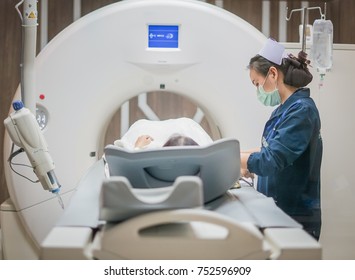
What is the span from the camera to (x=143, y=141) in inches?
73.5

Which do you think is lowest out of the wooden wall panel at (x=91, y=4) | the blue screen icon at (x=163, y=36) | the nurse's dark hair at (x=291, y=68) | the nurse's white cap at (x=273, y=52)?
the nurse's dark hair at (x=291, y=68)

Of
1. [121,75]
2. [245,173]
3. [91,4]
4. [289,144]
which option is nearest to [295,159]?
[289,144]

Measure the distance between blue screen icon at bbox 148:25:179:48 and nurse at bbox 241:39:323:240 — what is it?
1.42 ft

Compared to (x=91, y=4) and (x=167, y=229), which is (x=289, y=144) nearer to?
(x=167, y=229)

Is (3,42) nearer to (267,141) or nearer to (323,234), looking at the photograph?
(267,141)

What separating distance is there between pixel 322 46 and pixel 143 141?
0.89 metres

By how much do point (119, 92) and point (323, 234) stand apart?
1.06 metres

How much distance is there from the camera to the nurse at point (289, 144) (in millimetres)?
1505

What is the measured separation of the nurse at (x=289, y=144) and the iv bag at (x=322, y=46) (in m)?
0.44

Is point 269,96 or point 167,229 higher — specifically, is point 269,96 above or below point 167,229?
above

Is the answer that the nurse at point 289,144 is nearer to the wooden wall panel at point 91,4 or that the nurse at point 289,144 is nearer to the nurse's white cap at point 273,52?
the nurse's white cap at point 273,52

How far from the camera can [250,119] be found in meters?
1.97

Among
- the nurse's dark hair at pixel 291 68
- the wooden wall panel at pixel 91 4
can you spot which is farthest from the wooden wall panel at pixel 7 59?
the nurse's dark hair at pixel 291 68
